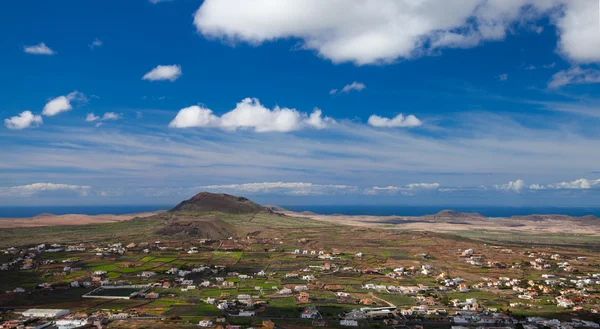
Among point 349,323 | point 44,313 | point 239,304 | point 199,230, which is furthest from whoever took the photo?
point 199,230

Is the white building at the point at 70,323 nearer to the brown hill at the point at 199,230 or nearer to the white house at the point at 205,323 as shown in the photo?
the white house at the point at 205,323

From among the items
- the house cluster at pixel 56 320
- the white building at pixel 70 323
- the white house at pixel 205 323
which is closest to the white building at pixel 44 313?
the house cluster at pixel 56 320

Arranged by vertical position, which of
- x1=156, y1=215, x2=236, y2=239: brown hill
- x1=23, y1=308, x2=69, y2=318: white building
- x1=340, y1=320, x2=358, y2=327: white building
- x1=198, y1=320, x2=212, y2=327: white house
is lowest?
x1=340, y1=320, x2=358, y2=327: white building

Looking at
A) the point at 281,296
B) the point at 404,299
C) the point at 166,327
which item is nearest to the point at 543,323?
the point at 404,299

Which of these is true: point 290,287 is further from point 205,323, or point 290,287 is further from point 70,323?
point 70,323

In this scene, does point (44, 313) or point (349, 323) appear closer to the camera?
point (349, 323)

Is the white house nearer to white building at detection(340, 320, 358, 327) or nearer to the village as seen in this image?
the village

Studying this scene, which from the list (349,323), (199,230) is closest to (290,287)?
(349,323)

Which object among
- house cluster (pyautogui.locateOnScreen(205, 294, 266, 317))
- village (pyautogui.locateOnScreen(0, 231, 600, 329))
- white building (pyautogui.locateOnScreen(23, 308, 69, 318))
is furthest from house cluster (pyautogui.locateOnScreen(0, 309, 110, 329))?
house cluster (pyautogui.locateOnScreen(205, 294, 266, 317))
